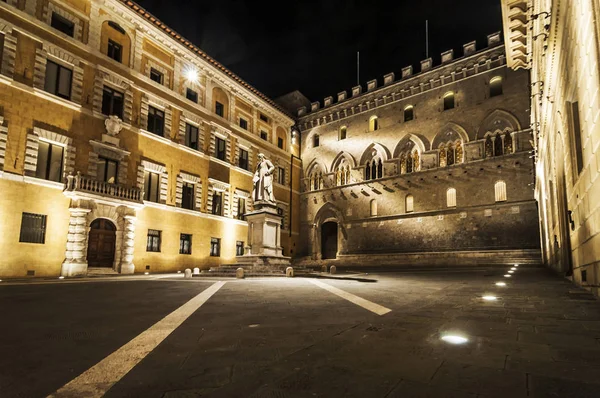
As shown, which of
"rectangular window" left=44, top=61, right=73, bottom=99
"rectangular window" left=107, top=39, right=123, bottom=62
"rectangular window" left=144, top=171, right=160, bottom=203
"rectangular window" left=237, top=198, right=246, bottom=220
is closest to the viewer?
"rectangular window" left=44, top=61, right=73, bottom=99

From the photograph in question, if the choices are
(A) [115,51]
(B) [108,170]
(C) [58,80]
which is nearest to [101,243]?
(B) [108,170]

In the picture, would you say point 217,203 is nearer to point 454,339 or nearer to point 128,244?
point 128,244

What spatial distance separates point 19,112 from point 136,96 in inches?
258

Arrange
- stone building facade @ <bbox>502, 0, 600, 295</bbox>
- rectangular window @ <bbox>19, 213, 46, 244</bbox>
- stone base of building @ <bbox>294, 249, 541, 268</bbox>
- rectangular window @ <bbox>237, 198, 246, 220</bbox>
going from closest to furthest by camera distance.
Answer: stone building facade @ <bbox>502, 0, 600, 295</bbox>
rectangular window @ <bbox>19, 213, 46, 244</bbox>
stone base of building @ <bbox>294, 249, 541, 268</bbox>
rectangular window @ <bbox>237, 198, 246, 220</bbox>

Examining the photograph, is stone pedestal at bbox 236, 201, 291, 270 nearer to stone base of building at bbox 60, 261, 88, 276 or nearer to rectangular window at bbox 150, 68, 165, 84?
stone base of building at bbox 60, 261, 88, 276

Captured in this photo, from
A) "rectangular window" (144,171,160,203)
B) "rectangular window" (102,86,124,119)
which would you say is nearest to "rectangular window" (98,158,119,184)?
"rectangular window" (144,171,160,203)

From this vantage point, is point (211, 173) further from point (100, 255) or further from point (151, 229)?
point (100, 255)

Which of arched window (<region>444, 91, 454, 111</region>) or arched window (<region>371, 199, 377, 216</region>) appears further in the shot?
arched window (<region>371, 199, 377, 216</region>)

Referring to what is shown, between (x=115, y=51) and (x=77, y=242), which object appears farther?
(x=115, y=51)

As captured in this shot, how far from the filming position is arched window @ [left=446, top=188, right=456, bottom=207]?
2661cm

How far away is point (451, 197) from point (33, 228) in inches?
1030

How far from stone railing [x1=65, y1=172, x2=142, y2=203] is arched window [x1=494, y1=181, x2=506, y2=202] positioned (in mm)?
23610

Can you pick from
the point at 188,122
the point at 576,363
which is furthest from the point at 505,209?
the point at 576,363

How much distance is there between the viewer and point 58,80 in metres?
18.3
